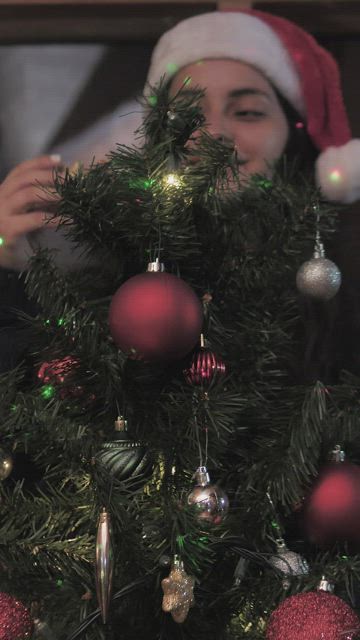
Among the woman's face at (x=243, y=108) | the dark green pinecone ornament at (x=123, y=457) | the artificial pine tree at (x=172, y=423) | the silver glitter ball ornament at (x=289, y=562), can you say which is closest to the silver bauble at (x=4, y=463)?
the artificial pine tree at (x=172, y=423)

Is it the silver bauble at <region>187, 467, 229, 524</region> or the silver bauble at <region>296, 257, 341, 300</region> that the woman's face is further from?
the silver bauble at <region>187, 467, 229, 524</region>

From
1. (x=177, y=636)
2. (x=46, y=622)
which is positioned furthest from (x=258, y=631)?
(x=46, y=622)

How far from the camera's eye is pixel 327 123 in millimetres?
861

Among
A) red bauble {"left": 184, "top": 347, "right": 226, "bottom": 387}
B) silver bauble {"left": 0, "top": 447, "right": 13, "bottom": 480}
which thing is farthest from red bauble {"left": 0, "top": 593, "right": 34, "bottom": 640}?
red bauble {"left": 184, "top": 347, "right": 226, "bottom": 387}

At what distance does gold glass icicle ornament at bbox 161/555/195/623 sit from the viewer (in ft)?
1.65

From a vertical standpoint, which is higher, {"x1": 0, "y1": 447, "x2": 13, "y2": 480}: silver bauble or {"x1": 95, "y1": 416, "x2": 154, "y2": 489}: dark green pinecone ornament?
{"x1": 95, "y1": 416, "x2": 154, "y2": 489}: dark green pinecone ornament

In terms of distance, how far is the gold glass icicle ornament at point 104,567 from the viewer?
1.63 ft

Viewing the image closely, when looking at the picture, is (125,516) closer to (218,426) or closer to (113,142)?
(218,426)

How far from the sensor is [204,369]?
591 mm

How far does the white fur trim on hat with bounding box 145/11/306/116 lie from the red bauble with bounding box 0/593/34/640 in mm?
583

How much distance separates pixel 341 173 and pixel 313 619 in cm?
52

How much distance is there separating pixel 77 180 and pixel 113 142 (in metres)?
0.28

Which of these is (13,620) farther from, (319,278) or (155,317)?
(319,278)

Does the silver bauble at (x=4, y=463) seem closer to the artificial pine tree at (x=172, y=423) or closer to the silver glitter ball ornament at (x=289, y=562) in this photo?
the artificial pine tree at (x=172, y=423)
